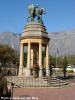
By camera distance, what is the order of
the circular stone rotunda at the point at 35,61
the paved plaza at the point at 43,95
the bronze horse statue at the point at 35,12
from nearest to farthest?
the paved plaza at the point at 43,95, the circular stone rotunda at the point at 35,61, the bronze horse statue at the point at 35,12

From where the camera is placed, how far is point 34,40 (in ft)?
73.5

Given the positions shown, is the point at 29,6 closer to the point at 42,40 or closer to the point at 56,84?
the point at 42,40

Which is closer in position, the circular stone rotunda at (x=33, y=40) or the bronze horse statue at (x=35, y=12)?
the circular stone rotunda at (x=33, y=40)

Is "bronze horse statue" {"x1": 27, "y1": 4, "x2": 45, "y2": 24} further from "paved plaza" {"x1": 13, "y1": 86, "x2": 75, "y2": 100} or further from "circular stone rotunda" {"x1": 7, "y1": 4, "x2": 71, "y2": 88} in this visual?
"paved plaza" {"x1": 13, "y1": 86, "x2": 75, "y2": 100}

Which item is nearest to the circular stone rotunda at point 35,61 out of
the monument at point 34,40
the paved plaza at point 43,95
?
the monument at point 34,40

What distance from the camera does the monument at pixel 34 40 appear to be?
21922 millimetres

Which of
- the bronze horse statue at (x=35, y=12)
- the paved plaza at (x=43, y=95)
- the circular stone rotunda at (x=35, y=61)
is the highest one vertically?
the bronze horse statue at (x=35, y=12)

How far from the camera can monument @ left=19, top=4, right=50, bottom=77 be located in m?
21.9

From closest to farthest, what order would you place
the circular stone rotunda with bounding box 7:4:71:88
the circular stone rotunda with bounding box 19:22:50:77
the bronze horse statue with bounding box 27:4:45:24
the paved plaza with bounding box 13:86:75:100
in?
1. the paved plaza with bounding box 13:86:75:100
2. the circular stone rotunda with bounding box 7:4:71:88
3. the circular stone rotunda with bounding box 19:22:50:77
4. the bronze horse statue with bounding box 27:4:45:24

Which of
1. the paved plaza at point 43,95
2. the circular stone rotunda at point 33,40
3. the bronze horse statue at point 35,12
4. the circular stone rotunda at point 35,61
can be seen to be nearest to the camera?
the paved plaza at point 43,95

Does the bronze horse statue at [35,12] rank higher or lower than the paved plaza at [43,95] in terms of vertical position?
higher

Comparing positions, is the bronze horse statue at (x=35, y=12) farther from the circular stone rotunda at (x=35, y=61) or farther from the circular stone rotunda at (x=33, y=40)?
the circular stone rotunda at (x=33, y=40)

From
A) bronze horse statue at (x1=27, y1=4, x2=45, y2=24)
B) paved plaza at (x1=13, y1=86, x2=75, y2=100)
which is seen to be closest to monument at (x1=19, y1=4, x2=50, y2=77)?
bronze horse statue at (x1=27, y1=4, x2=45, y2=24)

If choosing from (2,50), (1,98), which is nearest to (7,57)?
(2,50)
